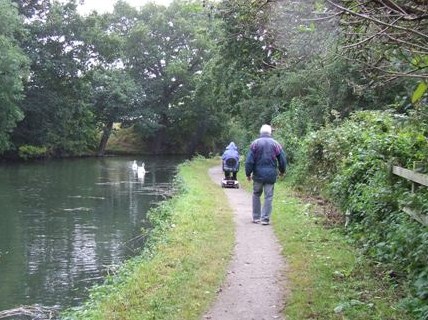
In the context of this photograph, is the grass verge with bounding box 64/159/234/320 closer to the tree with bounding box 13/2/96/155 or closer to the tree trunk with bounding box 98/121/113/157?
the tree with bounding box 13/2/96/155

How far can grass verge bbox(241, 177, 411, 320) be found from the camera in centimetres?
578

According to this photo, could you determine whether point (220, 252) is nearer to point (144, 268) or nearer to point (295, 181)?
point (144, 268)

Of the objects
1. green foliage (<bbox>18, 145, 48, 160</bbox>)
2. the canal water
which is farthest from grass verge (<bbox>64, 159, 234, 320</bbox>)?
green foliage (<bbox>18, 145, 48, 160</bbox>)

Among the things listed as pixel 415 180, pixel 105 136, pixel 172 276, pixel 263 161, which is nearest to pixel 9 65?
pixel 105 136

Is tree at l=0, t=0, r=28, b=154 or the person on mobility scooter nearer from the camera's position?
the person on mobility scooter

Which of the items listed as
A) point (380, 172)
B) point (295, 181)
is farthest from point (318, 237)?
point (295, 181)

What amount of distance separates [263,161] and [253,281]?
407 cm

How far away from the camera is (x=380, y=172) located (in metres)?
8.81

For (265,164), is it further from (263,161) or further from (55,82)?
(55,82)

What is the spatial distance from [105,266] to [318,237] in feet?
13.2

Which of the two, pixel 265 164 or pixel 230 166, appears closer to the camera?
pixel 265 164

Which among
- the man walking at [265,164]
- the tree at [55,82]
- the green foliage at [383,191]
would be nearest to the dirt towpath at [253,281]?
the man walking at [265,164]

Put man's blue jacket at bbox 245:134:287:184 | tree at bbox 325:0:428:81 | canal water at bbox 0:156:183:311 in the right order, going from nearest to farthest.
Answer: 1. tree at bbox 325:0:428:81
2. canal water at bbox 0:156:183:311
3. man's blue jacket at bbox 245:134:287:184

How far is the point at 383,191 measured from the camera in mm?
8234
